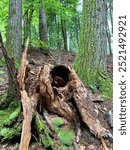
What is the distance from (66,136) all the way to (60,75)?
1102 millimetres

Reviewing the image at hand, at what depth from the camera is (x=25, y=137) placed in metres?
3.96

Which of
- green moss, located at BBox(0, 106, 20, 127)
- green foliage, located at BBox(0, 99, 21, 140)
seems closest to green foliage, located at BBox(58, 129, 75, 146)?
green foliage, located at BBox(0, 99, 21, 140)

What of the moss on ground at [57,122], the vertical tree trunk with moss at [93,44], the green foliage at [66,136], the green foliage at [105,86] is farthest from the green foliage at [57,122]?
the vertical tree trunk with moss at [93,44]

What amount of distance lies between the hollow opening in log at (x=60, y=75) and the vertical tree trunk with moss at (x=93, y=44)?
1184mm

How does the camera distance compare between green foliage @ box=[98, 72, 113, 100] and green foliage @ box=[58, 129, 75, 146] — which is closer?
green foliage @ box=[58, 129, 75, 146]

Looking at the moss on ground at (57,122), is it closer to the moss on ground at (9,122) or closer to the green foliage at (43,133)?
the green foliage at (43,133)

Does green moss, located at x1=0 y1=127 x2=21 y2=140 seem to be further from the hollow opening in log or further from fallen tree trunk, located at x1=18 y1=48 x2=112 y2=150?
the hollow opening in log

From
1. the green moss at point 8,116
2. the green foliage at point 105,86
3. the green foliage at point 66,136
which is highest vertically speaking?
the green foliage at point 105,86

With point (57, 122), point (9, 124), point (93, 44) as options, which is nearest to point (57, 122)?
point (57, 122)

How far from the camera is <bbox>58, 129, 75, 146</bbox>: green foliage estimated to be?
4.33 m

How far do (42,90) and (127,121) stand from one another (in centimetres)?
215

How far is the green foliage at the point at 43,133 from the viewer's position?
4193mm

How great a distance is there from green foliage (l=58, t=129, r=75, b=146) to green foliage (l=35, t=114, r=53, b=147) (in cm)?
22

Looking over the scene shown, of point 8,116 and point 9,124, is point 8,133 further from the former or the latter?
point 8,116
